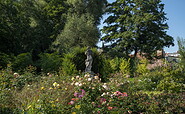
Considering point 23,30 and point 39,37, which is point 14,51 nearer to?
point 23,30

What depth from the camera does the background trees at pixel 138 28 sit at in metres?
20.5

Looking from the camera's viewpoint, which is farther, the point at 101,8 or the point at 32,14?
the point at 101,8

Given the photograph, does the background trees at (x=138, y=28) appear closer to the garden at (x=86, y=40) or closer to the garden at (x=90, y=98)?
the garden at (x=86, y=40)

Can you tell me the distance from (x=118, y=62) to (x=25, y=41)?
10.7 m

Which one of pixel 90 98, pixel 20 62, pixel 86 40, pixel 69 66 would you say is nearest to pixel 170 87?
pixel 90 98

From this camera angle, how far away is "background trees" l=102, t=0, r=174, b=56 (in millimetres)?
20516

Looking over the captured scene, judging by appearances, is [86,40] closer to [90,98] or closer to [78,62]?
[78,62]

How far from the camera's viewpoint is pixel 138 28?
2116cm

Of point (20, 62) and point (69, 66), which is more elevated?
point (20, 62)

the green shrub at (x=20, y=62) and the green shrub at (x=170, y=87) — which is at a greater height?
the green shrub at (x=20, y=62)

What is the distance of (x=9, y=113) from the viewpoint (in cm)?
356

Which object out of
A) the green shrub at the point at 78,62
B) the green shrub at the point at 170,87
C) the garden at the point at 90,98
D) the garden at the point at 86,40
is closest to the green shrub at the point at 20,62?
the garden at the point at 86,40

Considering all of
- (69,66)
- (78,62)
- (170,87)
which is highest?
(78,62)

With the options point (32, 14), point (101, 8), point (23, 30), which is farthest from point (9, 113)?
point (101, 8)
